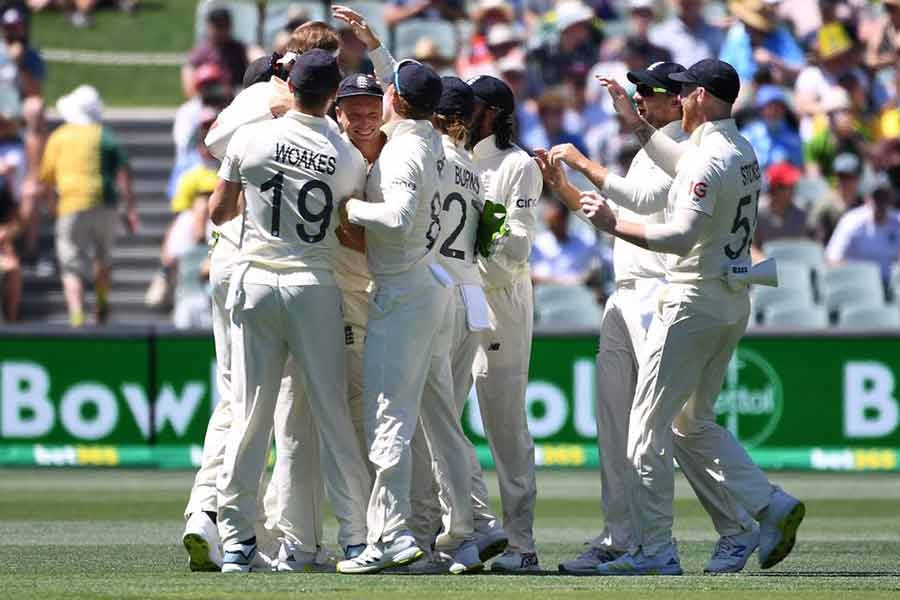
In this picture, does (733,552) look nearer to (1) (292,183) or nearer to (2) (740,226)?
(2) (740,226)

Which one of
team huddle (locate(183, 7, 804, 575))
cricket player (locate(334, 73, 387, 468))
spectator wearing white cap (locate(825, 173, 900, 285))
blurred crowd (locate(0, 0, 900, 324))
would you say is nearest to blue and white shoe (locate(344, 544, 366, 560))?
team huddle (locate(183, 7, 804, 575))

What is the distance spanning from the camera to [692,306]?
9.05 metres

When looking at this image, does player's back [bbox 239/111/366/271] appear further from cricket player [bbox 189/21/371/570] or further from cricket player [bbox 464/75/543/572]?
cricket player [bbox 464/75/543/572]

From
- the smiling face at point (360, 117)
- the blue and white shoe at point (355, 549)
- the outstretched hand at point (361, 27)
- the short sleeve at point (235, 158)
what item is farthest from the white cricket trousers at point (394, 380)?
the outstretched hand at point (361, 27)

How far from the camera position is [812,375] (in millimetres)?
15734

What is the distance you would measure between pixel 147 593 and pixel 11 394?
8.32 meters

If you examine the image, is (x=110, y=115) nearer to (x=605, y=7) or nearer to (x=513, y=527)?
(x=605, y=7)

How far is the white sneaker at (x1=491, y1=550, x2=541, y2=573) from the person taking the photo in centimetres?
956

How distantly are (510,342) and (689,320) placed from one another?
1117 millimetres

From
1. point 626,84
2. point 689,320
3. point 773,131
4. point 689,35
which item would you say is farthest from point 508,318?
point 689,35

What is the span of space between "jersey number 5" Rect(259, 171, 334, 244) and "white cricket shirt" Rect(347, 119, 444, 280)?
13cm

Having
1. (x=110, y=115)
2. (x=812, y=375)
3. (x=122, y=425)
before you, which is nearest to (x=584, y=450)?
(x=812, y=375)

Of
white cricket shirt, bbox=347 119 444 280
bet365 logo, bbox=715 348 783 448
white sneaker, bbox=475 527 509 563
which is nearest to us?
white cricket shirt, bbox=347 119 444 280

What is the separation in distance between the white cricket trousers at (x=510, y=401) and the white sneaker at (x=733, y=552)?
0.97 metres
